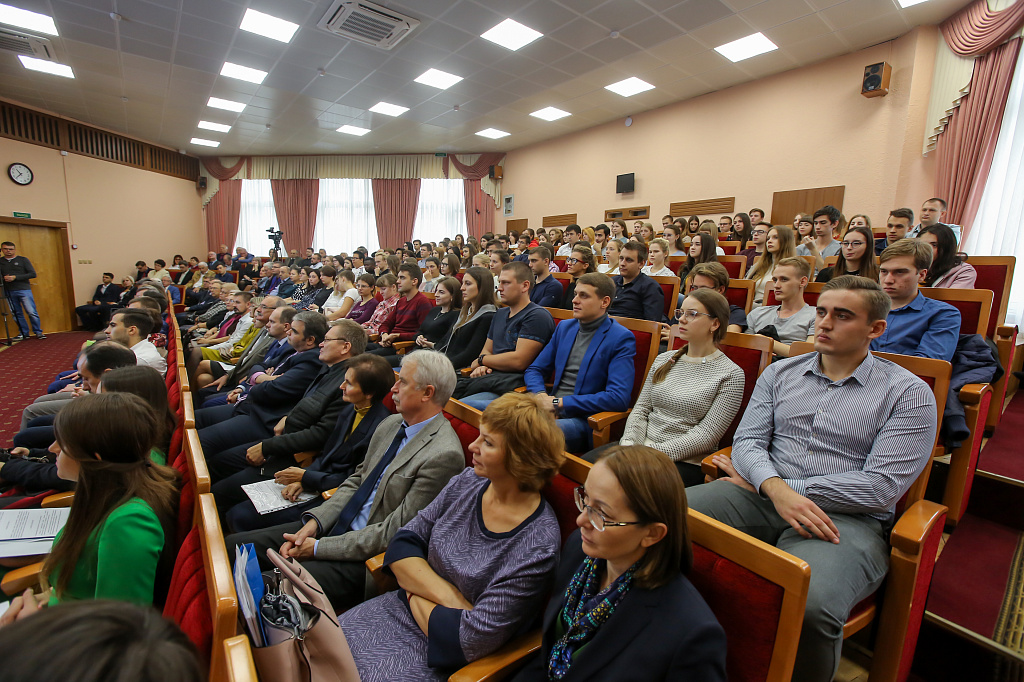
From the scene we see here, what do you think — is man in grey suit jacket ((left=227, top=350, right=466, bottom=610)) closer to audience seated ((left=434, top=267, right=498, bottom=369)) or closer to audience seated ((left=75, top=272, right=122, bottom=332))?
audience seated ((left=434, top=267, right=498, bottom=369))

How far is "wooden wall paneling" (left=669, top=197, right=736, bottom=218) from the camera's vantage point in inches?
253

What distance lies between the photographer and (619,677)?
31.8 inches

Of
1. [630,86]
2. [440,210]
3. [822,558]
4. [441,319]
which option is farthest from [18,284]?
[822,558]

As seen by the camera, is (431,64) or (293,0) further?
(431,64)

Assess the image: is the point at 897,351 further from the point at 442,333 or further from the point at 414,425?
the point at 442,333

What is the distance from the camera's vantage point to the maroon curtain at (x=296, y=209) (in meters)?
11.1

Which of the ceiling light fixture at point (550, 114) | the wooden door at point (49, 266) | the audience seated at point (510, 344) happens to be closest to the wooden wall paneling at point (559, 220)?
the ceiling light fixture at point (550, 114)

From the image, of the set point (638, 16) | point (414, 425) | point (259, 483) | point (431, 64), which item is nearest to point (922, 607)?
point (414, 425)

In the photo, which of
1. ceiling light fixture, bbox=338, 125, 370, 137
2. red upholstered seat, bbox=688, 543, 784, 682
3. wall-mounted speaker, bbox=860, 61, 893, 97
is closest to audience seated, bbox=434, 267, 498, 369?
red upholstered seat, bbox=688, 543, 784, 682

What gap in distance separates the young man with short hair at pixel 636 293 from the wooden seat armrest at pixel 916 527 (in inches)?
73.2

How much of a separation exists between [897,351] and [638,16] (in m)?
3.96

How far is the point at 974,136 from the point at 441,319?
4.91m

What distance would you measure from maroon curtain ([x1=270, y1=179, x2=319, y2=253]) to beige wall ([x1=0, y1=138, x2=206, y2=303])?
1.91m

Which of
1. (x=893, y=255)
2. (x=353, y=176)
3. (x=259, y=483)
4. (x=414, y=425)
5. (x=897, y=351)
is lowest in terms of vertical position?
(x=259, y=483)
